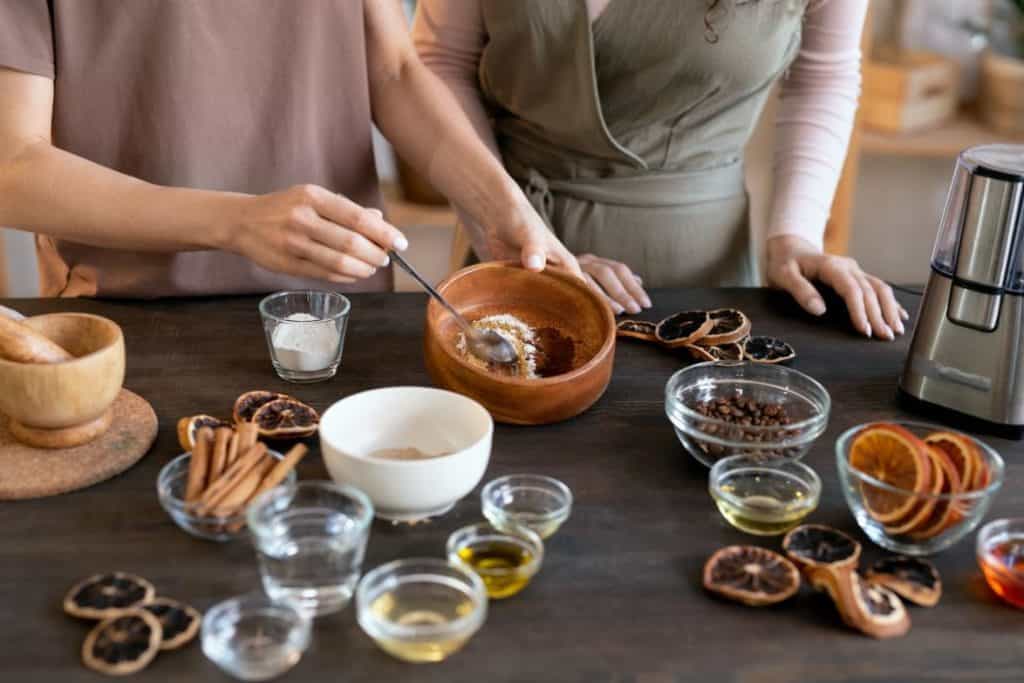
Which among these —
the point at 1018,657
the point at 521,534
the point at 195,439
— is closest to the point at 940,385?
the point at 1018,657

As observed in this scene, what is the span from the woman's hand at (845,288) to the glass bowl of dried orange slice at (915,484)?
45cm

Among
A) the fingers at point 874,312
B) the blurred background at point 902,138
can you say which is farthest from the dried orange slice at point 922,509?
the blurred background at point 902,138

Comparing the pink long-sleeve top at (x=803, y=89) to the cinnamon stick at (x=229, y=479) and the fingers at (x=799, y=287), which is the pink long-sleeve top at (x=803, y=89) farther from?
the cinnamon stick at (x=229, y=479)

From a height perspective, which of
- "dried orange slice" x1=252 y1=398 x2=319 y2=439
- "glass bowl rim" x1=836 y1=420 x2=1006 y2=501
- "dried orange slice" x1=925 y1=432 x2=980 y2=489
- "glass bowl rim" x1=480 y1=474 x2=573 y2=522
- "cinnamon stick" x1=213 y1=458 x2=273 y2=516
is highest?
"glass bowl rim" x1=836 y1=420 x2=1006 y2=501

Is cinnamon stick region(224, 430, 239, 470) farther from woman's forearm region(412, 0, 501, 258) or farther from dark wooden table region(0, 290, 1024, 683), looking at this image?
woman's forearm region(412, 0, 501, 258)

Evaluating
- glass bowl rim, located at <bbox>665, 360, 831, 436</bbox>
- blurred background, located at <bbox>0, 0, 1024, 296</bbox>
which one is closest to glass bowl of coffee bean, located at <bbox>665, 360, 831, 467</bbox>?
glass bowl rim, located at <bbox>665, 360, 831, 436</bbox>

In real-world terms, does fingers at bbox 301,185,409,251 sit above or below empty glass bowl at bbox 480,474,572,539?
above

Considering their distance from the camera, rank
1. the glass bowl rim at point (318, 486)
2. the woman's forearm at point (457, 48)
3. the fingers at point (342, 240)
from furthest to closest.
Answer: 1. the woman's forearm at point (457, 48)
2. the fingers at point (342, 240)
3. the glass bowl rim at point (318, 486)

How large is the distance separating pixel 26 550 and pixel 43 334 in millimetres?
285

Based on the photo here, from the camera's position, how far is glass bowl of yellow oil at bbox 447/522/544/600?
1.04 meters

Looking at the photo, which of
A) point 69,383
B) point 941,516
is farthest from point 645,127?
point 69,383

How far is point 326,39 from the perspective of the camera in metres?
1.72

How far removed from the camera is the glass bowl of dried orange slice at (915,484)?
44.0 inches

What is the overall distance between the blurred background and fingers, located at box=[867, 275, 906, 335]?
1582 mm
